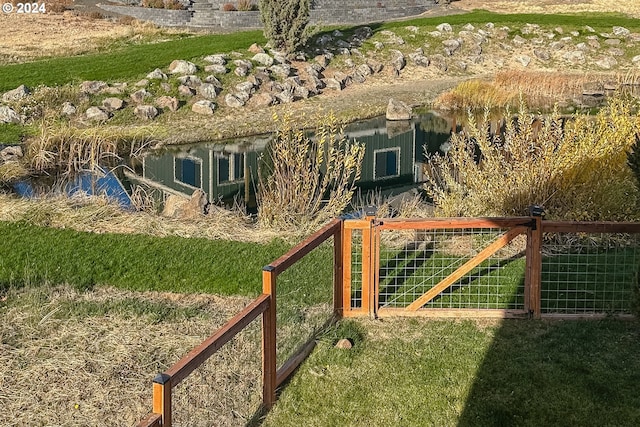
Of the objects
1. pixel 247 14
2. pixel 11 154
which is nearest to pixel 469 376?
pixel 11 154

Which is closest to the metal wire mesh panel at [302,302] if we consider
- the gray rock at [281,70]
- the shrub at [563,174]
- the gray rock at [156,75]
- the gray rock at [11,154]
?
the shrub at [563,174]

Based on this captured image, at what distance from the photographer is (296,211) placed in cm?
1017

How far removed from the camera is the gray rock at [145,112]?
17484mm

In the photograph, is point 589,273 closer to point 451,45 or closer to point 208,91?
point 208,91

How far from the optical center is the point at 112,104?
1767 cm

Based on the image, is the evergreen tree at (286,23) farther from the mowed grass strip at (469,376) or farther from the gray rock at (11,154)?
the mowed grass strip at (469,376)

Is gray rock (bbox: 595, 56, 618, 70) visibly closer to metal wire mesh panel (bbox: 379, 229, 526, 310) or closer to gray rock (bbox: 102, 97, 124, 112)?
gray rock (bbox: 102, 97, 124, 112)

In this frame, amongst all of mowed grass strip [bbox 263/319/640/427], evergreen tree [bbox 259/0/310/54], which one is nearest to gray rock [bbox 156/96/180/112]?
evergreen tree [bbox 259/0/310/54]

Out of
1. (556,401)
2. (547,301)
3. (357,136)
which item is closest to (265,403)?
(556,401)

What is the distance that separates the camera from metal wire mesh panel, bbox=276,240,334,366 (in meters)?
6.36

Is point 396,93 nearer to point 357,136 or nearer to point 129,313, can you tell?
point 357,136

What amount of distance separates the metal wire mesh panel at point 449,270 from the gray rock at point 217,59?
11939 millimetres

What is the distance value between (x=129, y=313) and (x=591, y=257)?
4929mm

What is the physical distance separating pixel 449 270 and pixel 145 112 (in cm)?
1081
